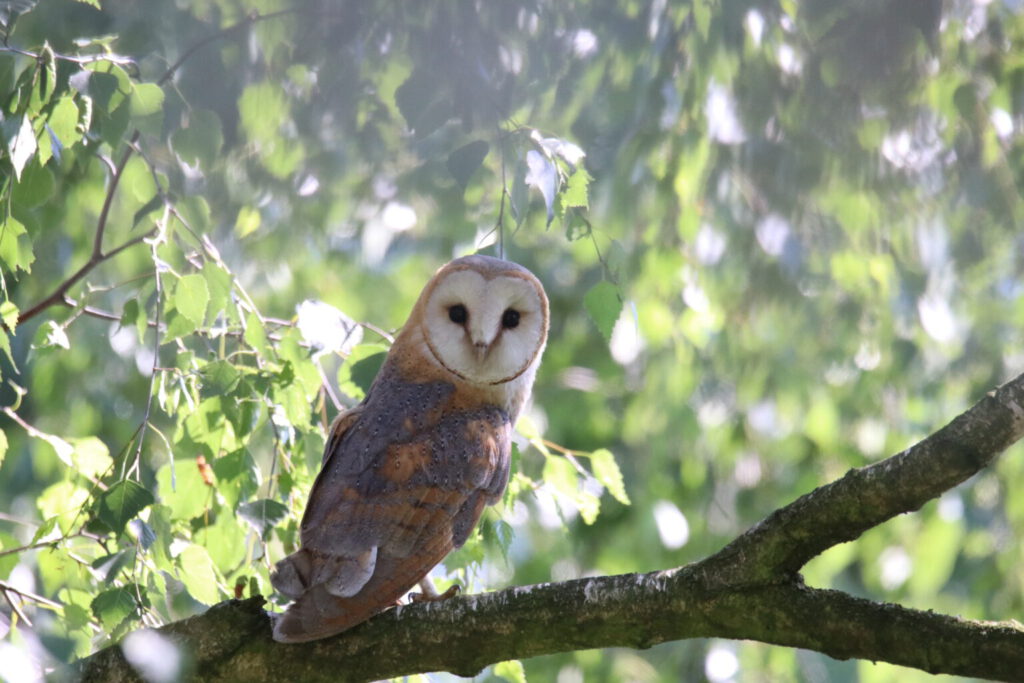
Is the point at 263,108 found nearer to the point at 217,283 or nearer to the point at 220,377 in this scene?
the point at 217,283

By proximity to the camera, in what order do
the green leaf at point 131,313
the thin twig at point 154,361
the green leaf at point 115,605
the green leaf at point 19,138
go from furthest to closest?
the green leaf at point 131,313, the thin twig at point 154,361, the green leaf at point 115,605, the green leaf at point 19,138

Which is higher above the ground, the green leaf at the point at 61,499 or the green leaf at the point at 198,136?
the green leaf at the point at 198,136

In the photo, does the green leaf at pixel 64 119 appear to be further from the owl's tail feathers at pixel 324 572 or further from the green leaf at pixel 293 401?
the owl's tail feathers at pixel 324 572

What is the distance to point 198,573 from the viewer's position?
7.95 feet

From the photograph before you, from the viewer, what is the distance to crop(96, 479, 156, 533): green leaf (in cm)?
210

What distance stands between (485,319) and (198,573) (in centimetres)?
95

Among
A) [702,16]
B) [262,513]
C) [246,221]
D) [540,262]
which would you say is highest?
[540,262]

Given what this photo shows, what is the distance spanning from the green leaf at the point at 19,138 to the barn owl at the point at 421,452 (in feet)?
3.11

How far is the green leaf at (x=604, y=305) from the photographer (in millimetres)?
2479

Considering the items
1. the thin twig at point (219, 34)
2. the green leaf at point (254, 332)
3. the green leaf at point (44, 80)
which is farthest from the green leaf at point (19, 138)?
the green leaf at point (254, 332)

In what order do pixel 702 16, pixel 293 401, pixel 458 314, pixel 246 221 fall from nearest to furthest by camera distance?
pixel 293 401, pixel 458 314, pixel 702 16, pixel 246 221

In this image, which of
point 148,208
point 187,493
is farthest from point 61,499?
point 148,208

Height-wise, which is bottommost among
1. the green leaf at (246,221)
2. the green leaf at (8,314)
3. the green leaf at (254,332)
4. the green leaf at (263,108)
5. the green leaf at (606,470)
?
the green leaf at (8,314)

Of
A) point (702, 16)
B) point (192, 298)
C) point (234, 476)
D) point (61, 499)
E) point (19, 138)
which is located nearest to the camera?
point (19, 138)
